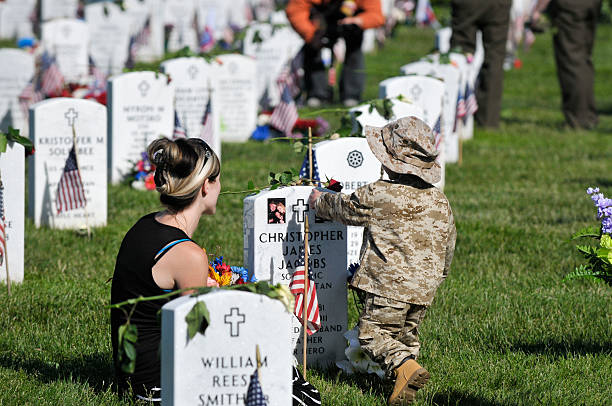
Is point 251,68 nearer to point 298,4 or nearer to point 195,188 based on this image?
point 298,4

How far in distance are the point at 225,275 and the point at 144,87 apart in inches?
213

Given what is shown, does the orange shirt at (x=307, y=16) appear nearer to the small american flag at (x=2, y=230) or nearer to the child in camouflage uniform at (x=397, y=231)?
the small american flag at (x=2, y=230)

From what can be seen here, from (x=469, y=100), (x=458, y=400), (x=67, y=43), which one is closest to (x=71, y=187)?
(x=458, y=400)

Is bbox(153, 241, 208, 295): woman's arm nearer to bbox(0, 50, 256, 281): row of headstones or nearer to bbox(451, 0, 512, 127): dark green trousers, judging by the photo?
bbox(0, 50, 256, 281): row of headstones

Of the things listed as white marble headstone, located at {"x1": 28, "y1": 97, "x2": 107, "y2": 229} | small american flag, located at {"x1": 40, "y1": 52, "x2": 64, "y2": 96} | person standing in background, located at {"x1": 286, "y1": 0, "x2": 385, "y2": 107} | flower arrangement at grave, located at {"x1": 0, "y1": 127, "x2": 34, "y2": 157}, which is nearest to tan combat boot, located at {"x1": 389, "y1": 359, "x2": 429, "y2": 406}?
flower arrangement at grave, located at {"x1": 0, "y1": 127, "x2": 34, "y2": 157}

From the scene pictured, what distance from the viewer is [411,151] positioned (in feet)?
17.4

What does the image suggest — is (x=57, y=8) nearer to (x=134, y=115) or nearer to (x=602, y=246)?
(x=134, y=115)

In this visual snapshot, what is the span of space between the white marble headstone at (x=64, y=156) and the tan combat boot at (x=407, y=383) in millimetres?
4388

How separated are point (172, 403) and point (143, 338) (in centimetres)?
81

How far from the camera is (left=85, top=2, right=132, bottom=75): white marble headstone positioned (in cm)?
1934

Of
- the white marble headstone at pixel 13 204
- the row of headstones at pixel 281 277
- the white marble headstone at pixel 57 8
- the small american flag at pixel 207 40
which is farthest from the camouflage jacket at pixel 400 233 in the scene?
the white marble headstone at pixel 57 8

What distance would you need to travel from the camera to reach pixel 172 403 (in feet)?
13.5

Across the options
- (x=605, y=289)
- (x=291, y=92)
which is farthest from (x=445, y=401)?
(x=291, y=92)

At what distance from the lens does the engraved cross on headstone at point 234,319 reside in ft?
13.4
